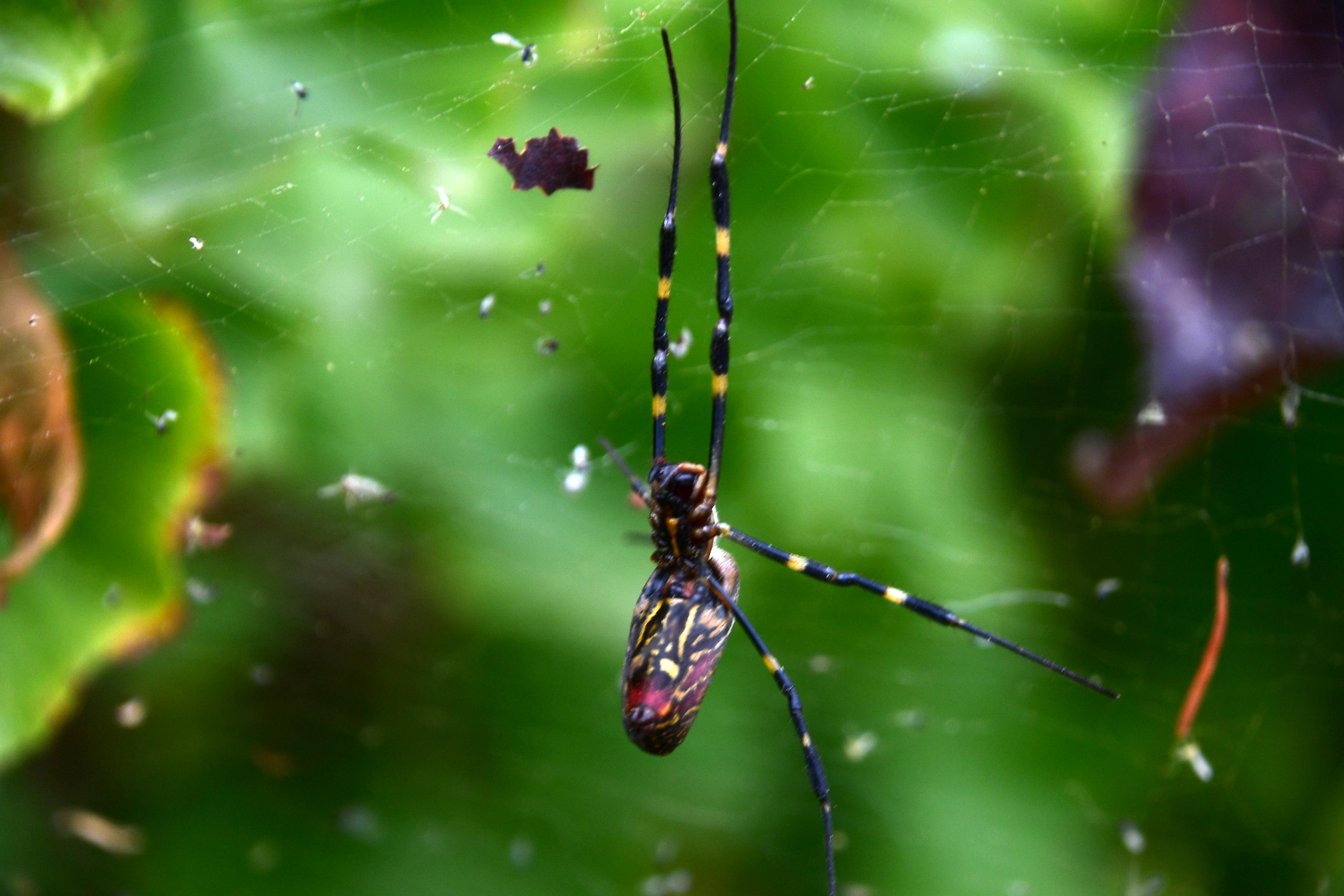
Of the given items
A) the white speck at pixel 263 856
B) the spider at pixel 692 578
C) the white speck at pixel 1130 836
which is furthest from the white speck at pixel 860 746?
the white speck at pixel 263 856

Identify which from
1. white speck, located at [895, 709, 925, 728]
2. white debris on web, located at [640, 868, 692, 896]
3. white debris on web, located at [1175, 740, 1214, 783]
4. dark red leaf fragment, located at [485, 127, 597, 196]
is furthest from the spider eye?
white debris on web, located at [1175, 740, 1214, 783]

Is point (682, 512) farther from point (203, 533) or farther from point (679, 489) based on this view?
point (203, 533)

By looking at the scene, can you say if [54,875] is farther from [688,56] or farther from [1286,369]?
[1286,369]

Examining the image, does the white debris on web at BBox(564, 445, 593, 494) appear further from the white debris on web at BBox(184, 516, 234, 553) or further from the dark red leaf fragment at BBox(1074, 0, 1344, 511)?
the dark red leaf fragment at BBox(1074, 0, 1344, 511)

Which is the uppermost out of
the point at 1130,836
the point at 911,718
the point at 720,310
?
the point at 720,310

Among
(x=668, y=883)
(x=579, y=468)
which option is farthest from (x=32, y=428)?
(x=668, y=883)
